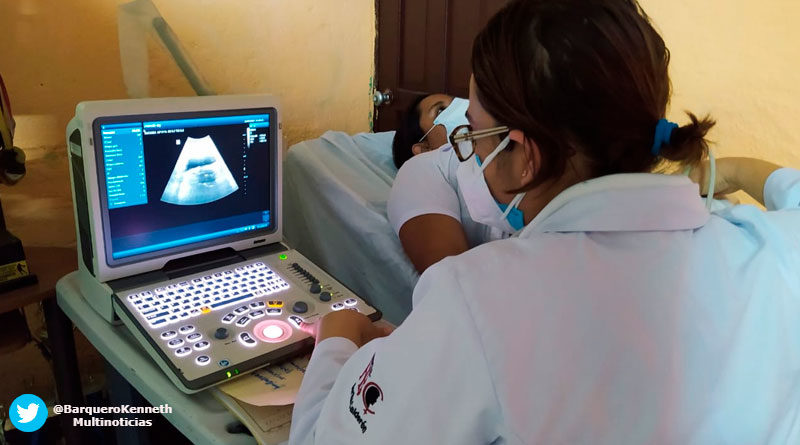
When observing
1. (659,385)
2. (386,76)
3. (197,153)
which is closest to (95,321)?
(197,153)

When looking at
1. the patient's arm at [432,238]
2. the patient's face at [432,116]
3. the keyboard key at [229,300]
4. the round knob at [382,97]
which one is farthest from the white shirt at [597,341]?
the round knob at [382,97]

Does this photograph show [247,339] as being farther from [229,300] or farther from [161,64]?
[161,64]

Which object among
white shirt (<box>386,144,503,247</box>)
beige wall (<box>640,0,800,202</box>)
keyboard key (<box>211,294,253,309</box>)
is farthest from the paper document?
beige wall (<box>640,0,800,202</box>)

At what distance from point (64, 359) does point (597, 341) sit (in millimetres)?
1165

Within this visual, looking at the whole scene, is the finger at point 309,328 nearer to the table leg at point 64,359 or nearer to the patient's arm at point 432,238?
the patient's arm at point 432,238

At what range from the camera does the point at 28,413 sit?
1525mm

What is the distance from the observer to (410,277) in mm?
1391

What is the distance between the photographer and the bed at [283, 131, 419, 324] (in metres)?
1.45

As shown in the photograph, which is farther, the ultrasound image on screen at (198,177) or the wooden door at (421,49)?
the wooden door at (421,49)

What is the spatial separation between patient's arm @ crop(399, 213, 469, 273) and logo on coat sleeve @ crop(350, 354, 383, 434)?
2.03 feet

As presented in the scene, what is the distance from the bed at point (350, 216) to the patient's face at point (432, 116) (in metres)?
0.17

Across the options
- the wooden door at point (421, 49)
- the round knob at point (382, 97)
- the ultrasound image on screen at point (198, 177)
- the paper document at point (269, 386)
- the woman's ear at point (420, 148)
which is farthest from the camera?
the round knob at point (382, 97)

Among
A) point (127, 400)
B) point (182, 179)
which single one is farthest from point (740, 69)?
point (127, 400)

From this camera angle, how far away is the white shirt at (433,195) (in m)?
1.32
